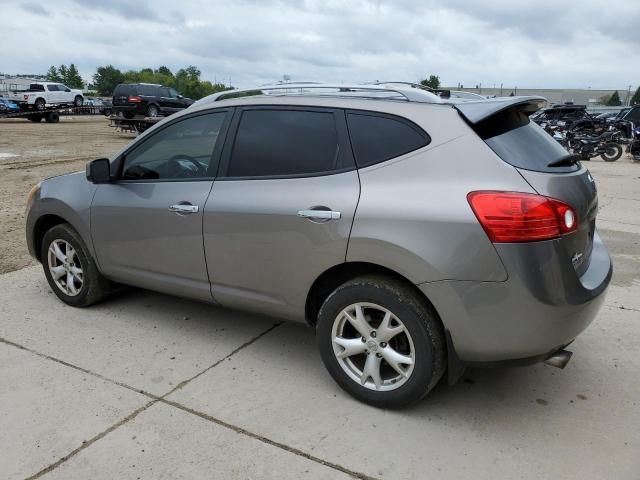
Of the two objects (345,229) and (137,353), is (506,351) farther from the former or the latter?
(137,353)

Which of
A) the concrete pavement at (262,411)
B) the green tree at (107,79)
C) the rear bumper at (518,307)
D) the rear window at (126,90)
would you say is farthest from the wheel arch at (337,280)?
the green tree at (107,79)

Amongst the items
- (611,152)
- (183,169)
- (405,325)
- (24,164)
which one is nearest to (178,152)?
(183,169)

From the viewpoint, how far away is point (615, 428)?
2883 millimetres

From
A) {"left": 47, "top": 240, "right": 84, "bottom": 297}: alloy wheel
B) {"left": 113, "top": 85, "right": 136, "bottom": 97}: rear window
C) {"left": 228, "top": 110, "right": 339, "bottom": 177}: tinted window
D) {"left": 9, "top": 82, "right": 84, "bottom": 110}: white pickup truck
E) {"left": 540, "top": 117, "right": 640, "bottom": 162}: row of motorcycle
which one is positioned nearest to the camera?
{"left": 228, "top": 110, "right": 339, "bottom": 177}: tinted window

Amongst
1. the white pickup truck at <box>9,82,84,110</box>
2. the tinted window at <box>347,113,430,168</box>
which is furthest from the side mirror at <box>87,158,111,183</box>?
the white pickup truck at <box>9,82,84,110</box>

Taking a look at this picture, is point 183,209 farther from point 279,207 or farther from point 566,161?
point 566,161

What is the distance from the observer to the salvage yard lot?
2.62m

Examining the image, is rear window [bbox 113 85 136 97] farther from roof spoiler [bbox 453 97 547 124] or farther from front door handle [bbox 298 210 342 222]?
roof spoiler [bbox 453 97 547 124]

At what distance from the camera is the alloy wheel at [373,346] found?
2.90 m

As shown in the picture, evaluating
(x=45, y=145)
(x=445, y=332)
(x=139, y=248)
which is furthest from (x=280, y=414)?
(x=45, y=145)

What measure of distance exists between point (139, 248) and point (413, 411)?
7.37ft

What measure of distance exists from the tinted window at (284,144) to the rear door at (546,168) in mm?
802

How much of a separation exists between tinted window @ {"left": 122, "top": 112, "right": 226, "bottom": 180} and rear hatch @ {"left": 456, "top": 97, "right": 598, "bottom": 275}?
1.72 meters

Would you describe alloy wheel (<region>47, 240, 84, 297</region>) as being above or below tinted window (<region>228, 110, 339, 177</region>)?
below
